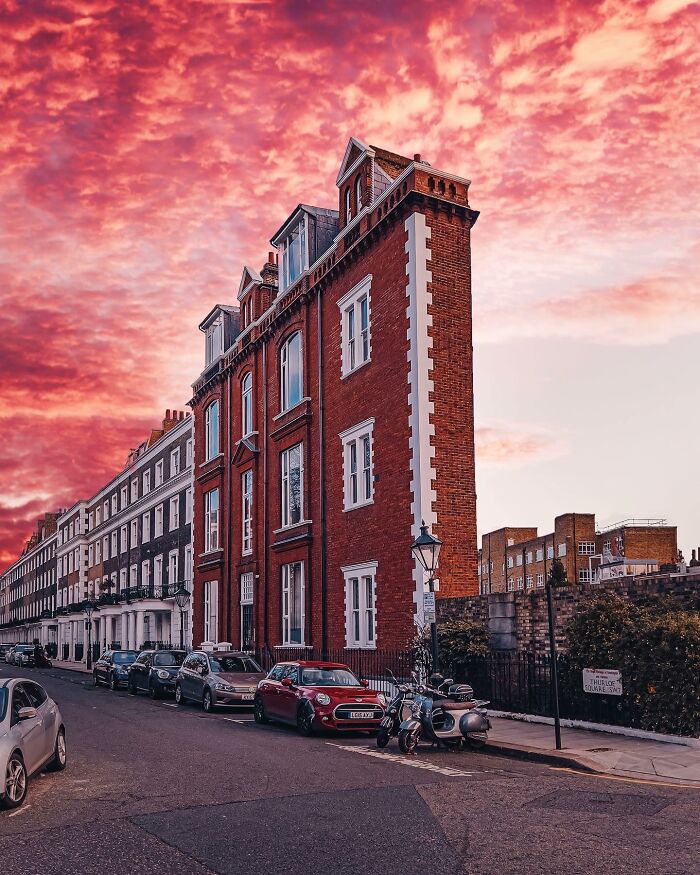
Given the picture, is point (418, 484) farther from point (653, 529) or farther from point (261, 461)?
point (653, 529)

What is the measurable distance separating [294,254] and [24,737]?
80.0ft

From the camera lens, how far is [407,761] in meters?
13.2

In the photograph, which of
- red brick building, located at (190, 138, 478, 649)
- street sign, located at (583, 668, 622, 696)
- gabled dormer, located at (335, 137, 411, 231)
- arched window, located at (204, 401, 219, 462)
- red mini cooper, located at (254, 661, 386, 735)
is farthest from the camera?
arched window, located at (204, 401, 219, 462)

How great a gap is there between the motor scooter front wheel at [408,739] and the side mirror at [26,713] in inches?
224

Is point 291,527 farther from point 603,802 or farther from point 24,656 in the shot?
point 24,656

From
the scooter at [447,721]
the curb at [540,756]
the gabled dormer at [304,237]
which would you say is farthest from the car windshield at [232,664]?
the gabled dormer at [304,237]

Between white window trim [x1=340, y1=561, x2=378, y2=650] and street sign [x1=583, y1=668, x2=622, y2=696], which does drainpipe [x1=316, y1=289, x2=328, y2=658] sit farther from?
street sign [x1=583, y1=668, x2=622, y2=696]

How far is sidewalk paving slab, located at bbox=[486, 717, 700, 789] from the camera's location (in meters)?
12.0

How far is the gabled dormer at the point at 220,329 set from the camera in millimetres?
40000

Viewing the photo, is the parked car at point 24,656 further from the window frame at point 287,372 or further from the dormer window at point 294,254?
the dormer window at point 294,254

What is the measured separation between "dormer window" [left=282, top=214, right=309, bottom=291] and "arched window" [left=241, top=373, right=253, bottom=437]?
4558mm

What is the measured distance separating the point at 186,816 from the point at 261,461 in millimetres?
24693

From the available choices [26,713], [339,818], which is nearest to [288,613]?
[26,713]

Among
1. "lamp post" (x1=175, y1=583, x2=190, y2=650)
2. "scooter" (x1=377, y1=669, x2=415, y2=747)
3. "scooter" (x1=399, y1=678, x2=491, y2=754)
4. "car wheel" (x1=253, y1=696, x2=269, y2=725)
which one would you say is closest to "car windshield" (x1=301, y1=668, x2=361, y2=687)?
"car wheel" (x1=253, y1=696, x2=269, y2=725)
